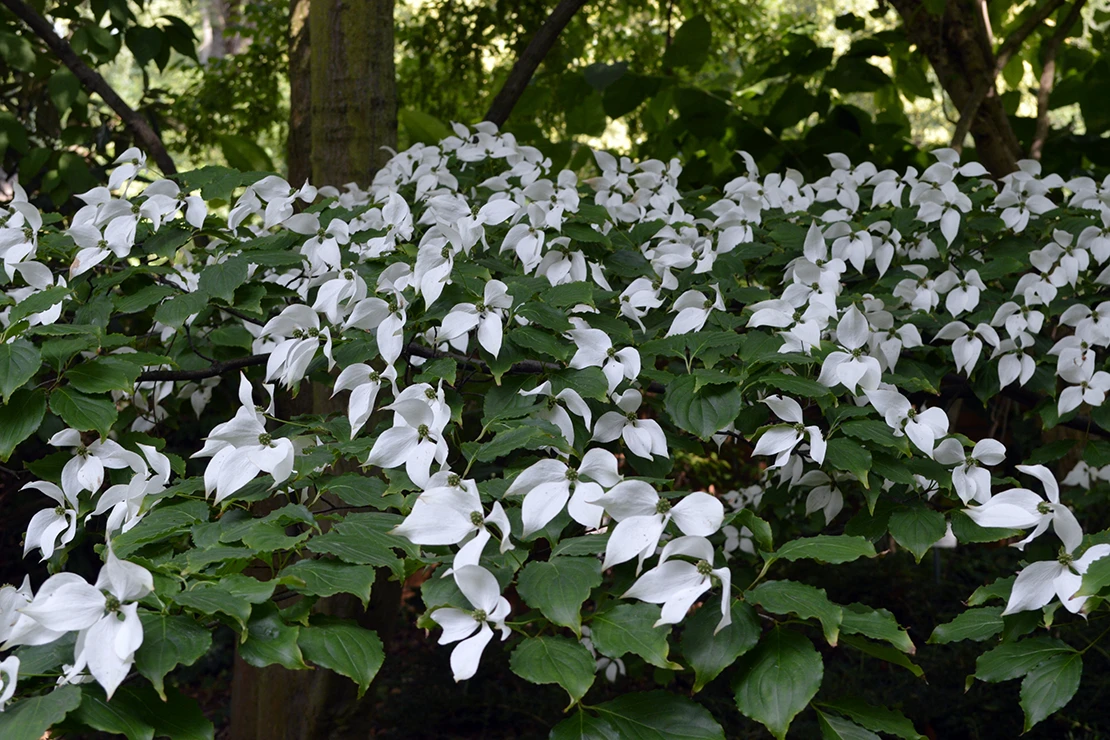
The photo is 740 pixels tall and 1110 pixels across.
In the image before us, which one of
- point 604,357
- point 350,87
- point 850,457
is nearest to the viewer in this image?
point 850,457

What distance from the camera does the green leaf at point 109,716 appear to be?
0.72 m

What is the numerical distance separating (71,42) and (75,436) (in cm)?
167

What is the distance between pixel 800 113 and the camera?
271 centimetres

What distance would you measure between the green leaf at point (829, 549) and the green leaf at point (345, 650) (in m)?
0.36

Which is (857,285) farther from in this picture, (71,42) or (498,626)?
(71,42)

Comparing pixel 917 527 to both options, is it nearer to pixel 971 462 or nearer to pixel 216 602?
pixel 971 462

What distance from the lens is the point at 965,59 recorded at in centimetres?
266

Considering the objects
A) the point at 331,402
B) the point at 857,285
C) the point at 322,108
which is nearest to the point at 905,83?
the point at 857,285

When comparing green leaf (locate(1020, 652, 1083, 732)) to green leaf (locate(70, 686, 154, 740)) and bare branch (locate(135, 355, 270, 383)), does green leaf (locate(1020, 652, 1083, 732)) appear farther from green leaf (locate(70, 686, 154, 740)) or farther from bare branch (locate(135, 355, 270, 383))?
bare branch (locate(135, 355, 270, 383))

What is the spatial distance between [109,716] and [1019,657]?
0.80 m

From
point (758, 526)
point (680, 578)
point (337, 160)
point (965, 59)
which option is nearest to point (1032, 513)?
point (758, 526)

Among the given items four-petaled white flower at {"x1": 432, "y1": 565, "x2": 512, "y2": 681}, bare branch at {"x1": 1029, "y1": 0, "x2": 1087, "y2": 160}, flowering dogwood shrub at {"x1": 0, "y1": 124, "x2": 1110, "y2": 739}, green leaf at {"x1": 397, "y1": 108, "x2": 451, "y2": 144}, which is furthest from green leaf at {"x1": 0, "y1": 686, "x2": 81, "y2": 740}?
bare branch at {"x1": 1029, "y1": 0, "x2": 1087, "y2": 160}

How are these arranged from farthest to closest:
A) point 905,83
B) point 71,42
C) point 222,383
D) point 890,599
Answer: point 890,599 < point 905,83 < point 71,42 < point 222,383

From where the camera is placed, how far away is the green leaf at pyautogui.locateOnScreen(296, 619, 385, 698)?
31.9 inches
